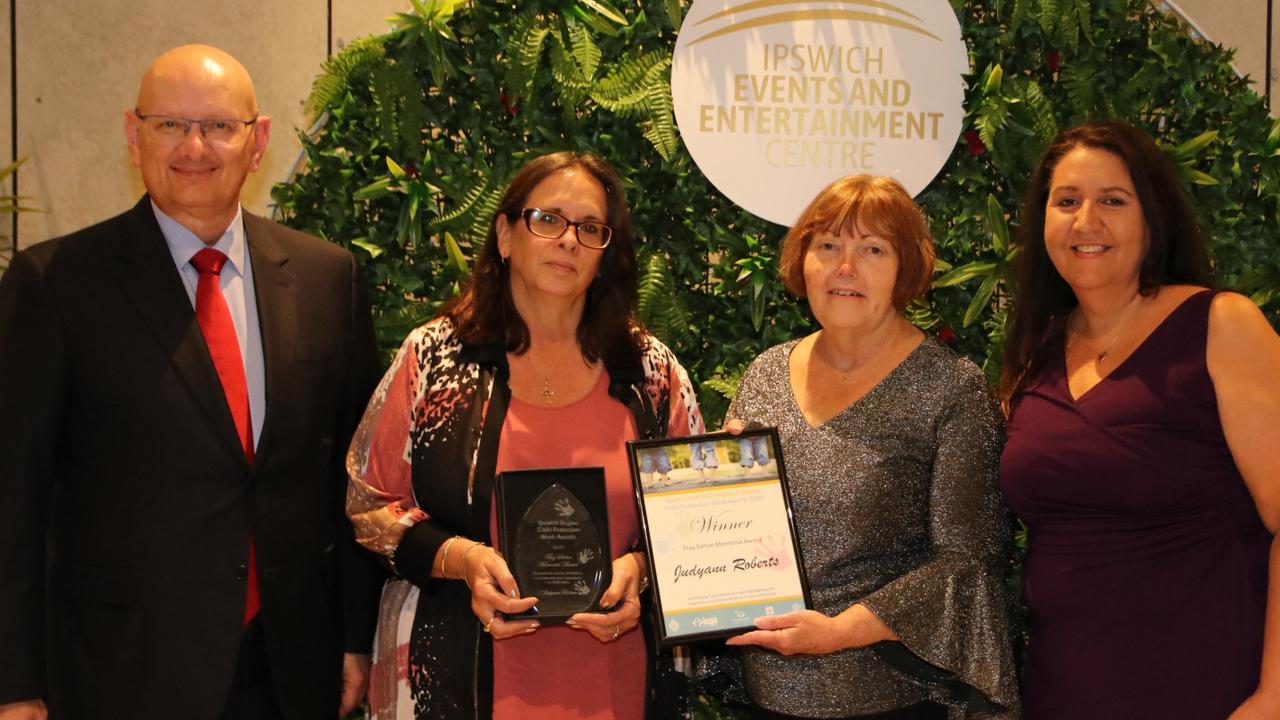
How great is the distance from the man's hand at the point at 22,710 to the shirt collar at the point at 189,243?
978 mm

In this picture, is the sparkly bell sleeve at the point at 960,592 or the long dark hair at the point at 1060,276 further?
the long dark hair at the point at 1060,276

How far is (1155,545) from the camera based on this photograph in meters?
2.31

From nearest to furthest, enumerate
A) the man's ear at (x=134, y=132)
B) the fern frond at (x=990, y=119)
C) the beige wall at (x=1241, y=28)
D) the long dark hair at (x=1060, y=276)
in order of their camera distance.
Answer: the long dark hair at (x=1060, y=276) → the man's ear at (x=134, y=132) → the fern frond at (x=990, y=119) → the beige wall at (x=1241, y=28)

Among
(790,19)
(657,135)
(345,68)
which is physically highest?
(790,19)

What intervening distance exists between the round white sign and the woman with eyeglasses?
948 millimetres

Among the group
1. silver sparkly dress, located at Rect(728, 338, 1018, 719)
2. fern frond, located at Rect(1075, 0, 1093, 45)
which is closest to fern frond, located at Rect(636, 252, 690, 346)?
silver sparkly dress, located at Rect(728, 338, 1018, 719)

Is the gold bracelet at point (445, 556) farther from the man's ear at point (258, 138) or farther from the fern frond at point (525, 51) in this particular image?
the fern frond at point (525, 51)

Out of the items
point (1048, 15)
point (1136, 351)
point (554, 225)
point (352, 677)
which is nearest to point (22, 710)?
point (352, 677)

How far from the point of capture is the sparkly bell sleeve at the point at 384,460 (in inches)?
98.3

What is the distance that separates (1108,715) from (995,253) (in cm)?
170

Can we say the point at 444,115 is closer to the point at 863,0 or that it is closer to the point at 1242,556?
the point at 863,0

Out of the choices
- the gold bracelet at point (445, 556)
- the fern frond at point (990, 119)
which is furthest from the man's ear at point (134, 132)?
the fern frond at point (990, 119)

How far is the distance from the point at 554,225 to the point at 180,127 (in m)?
0.87

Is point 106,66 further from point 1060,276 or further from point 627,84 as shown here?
point 1060,276
